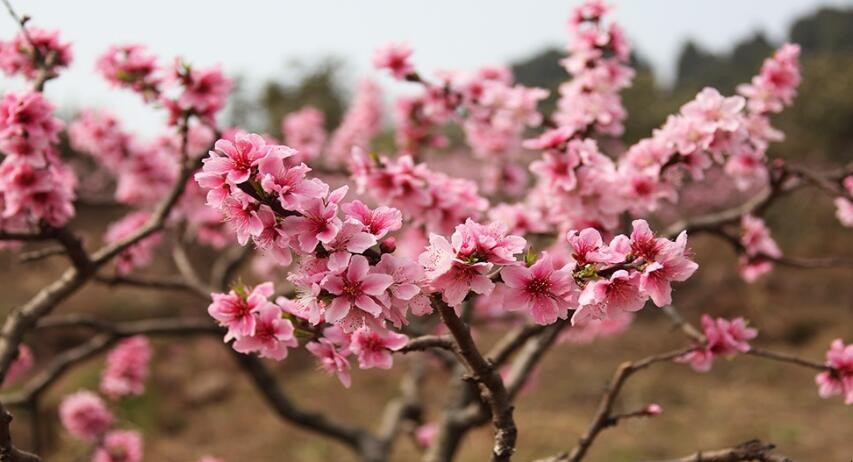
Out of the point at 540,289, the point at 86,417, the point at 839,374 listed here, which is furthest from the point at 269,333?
the point at 86,417

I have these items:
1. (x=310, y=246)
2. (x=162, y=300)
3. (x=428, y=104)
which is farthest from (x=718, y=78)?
(x=310, y=246)

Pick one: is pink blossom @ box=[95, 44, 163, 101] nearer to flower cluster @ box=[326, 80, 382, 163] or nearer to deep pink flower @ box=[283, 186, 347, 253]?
deep pink flower @ box=[283, 186, 347, 253]

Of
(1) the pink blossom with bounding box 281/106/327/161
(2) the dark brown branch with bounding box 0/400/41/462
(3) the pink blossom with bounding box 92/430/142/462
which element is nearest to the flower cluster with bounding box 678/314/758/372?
(2) the dark brown branch with bounding box 0/400/41/462

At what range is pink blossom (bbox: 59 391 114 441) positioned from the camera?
11.2 feet

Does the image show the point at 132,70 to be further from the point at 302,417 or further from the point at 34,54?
the point at 302,417

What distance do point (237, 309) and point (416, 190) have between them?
→ 1.04 m

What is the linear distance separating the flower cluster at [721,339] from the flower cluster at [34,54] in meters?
2.12

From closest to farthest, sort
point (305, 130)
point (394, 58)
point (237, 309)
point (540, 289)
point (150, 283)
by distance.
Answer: point (540, 289), point (237, 309), point (394, 58), point (150, 283), point (305, 130)

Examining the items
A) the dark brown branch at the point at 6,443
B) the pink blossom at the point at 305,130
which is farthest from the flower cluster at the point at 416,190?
the pink blossom at the point at 305,130

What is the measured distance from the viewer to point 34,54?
2.37 meters

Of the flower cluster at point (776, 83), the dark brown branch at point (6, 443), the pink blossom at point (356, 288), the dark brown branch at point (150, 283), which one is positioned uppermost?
the pink blossom at point (356, 288)

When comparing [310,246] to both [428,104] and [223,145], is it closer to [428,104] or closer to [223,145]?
[223,145]

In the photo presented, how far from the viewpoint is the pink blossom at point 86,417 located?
3412 mm

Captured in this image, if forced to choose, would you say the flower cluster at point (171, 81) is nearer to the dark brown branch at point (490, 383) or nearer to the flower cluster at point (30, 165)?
the flower cluster at point (30, 165)
